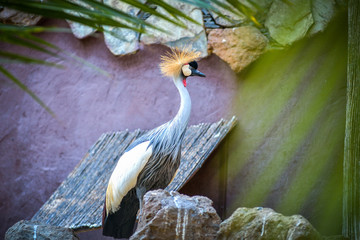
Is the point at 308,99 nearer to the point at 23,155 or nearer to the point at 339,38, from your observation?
the point at 339,38

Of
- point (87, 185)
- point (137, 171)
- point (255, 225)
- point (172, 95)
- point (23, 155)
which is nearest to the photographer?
point (255, 225)

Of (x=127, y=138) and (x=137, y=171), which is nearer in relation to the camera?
(x=137, y=171)

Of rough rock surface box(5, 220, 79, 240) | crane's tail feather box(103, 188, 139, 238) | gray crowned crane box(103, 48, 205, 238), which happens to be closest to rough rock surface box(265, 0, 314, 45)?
gray crowned crane box(103, 48, 205, 238)

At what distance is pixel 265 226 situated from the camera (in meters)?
2.66

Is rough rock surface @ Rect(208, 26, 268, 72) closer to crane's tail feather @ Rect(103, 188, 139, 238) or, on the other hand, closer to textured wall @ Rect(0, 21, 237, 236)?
textured wall @ Rect(0, 21, 237, 236)

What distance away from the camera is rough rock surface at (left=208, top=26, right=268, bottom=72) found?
4.81 metres

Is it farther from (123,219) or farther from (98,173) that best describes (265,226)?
(98,173)

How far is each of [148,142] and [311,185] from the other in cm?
147

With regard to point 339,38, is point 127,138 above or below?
below

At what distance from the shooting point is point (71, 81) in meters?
6.08

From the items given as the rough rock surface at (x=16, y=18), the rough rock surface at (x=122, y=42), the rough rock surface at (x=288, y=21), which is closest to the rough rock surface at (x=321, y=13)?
the rough rock surface at (x=288, y=21)

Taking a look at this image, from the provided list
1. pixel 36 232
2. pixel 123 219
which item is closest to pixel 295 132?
pixel 123 219

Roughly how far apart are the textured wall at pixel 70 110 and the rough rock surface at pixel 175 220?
2.29m

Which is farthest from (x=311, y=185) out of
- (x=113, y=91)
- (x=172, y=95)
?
(x=113, y=91)
